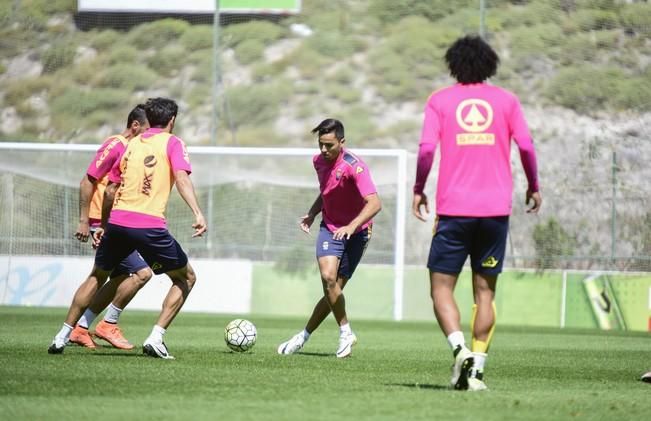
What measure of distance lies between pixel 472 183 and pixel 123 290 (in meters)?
4.77

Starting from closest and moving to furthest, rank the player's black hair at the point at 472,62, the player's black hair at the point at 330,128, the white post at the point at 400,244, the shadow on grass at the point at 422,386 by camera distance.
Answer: the player's black hair at the point at 472,62 < the shadow on grass at the point at 422,386 < the player's black hair at the point at 330,128 < the white post at the point at 400,244

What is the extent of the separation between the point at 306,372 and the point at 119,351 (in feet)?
8.69

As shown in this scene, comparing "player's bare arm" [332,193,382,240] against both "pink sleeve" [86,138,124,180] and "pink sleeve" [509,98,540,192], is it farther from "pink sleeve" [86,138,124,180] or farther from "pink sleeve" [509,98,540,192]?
"pink sleeve" [509,98,540,192]

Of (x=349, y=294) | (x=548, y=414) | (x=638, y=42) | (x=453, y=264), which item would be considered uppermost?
(x=638, y=42)

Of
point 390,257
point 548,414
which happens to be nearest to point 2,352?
point 548,414

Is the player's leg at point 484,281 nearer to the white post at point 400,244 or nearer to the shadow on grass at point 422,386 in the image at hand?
the shadow on grass at point 422,386

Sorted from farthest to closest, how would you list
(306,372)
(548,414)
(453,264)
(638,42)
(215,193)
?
(638,42) → (215,193) → (306,372) → (453,264) → (548,414)

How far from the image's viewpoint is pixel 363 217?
11273mm

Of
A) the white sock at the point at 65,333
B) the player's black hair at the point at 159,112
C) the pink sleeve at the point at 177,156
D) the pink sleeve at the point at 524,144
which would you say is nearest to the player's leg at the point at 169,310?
the white sock at the point at 65,333

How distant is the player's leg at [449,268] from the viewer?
8.01 m

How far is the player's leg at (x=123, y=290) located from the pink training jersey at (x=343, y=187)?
6.08ft

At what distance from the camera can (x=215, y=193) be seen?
27.1 metres

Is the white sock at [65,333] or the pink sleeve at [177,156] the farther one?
the white sock at [65,333]

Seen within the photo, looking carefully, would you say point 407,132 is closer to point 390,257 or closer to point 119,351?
point 390,257
